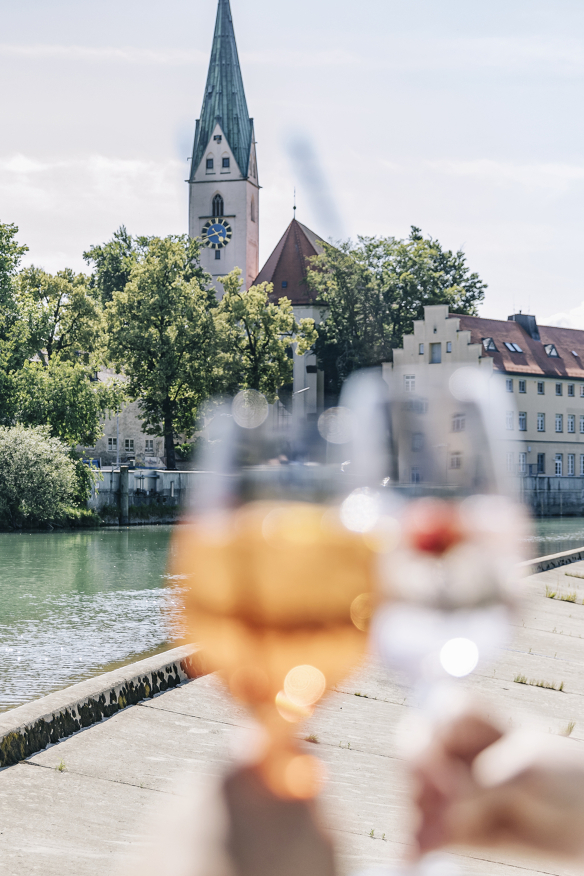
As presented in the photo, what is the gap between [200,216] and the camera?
84938 mm

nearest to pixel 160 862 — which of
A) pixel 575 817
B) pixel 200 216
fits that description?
pixel 575 817

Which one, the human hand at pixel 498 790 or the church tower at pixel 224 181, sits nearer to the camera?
the human hand at pixel 498 790

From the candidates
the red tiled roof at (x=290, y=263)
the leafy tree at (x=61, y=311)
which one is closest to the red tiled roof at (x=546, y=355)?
the red tiled roof at (x=290, y=263)

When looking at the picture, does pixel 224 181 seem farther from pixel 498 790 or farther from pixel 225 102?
pixel 498 790

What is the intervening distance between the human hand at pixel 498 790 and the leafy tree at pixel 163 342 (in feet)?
151

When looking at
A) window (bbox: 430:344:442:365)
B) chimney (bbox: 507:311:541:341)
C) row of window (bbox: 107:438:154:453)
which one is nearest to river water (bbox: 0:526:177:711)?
window (bbox: 430:344:442:365)

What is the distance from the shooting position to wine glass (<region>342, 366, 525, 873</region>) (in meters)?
1.02

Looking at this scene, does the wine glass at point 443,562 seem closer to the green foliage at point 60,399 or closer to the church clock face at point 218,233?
the green foliage at point 60,399

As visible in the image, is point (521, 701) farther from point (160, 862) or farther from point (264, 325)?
point (264, 325)

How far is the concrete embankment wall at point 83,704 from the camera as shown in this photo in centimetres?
533

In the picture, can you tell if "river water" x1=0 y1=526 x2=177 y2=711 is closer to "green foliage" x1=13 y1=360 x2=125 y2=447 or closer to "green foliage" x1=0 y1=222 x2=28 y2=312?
"green foliage" x1=13 y1=360 x2=125 y2=447

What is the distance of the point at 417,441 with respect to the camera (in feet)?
3.79

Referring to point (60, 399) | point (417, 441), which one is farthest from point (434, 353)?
point (60, 399)

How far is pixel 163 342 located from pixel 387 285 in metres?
15.5
